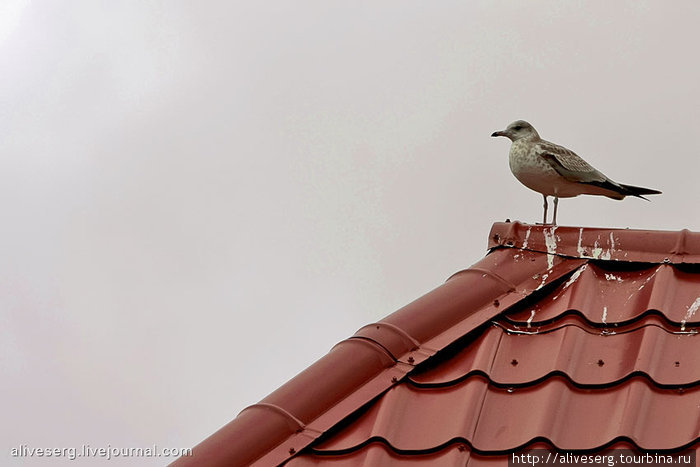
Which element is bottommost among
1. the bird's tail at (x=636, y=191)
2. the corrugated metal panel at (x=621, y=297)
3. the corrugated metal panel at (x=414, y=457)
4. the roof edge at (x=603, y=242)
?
the corrugated metal panel at (x=414, y=457)

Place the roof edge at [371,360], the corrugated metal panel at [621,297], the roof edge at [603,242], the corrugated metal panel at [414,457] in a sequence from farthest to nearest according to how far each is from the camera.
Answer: the roof edge at [603,242] → the corrugated metal panel at [621,297] → the roof edge at [371,360] → the corrugated metal panel at [414,457]

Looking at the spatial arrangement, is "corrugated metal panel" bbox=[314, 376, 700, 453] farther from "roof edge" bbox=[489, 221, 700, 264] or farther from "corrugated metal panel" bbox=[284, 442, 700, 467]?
"roof edge" bbox=[489, 221, 700, 264]

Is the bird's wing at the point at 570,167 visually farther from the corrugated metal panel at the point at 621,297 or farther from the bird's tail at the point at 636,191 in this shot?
the corrugated metal panel at the point at 621,297

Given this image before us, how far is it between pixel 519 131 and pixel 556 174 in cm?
44

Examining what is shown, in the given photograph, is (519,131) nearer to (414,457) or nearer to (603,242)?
(603,242)

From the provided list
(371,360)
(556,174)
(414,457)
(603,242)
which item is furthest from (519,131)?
(414,457)

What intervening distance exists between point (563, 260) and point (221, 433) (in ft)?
4.54

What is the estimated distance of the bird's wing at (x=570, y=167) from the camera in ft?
16.7

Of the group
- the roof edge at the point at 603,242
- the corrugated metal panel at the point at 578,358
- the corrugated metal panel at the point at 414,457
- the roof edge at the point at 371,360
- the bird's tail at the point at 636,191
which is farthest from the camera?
the bird's tail at the point at 636,191

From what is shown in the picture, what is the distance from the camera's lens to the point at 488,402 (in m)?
3.16

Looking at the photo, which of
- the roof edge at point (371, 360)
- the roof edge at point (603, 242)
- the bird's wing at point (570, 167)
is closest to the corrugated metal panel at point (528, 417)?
the roof edge at point (371, 360)

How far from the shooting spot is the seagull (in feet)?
16.7

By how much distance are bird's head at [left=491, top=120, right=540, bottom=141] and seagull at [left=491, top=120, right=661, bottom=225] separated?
2.2 inches

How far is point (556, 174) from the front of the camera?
5.10 meters
